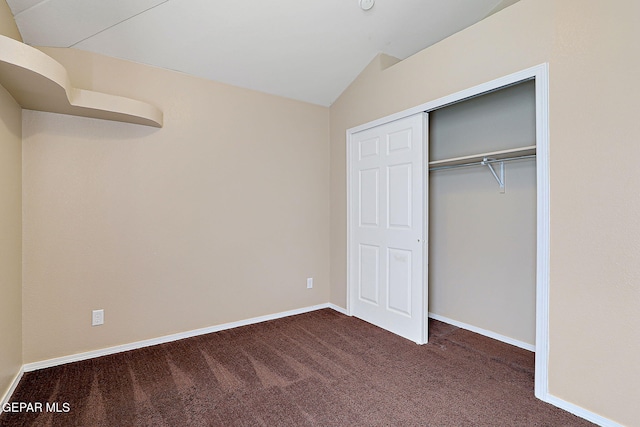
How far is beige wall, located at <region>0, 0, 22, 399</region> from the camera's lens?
198 centimetres

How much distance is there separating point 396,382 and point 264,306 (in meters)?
1.71

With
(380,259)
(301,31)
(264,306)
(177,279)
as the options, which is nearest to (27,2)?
(301,31)

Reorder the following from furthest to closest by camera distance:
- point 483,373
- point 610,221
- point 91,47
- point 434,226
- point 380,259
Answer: point 434,226, point 380,259, point 91,47, point 483,373, point 610,221

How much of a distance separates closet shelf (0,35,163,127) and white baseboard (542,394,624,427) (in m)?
3.50

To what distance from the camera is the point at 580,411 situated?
186 centimetres

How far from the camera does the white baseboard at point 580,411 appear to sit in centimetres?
177

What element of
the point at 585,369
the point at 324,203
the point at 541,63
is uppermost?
the point at 541,63

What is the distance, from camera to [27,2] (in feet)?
6.95

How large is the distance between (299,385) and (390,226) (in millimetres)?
1660

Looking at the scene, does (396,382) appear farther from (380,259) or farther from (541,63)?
(541,63)

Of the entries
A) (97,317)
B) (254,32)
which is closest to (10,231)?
(97,317)

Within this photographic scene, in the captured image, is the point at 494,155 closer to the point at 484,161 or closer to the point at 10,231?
the point at 484,161

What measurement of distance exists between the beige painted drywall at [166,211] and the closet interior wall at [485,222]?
1390mm

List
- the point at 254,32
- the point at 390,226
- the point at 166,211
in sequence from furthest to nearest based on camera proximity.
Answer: the point at 390,226 → the point at 166,211 → the point at 254,32
